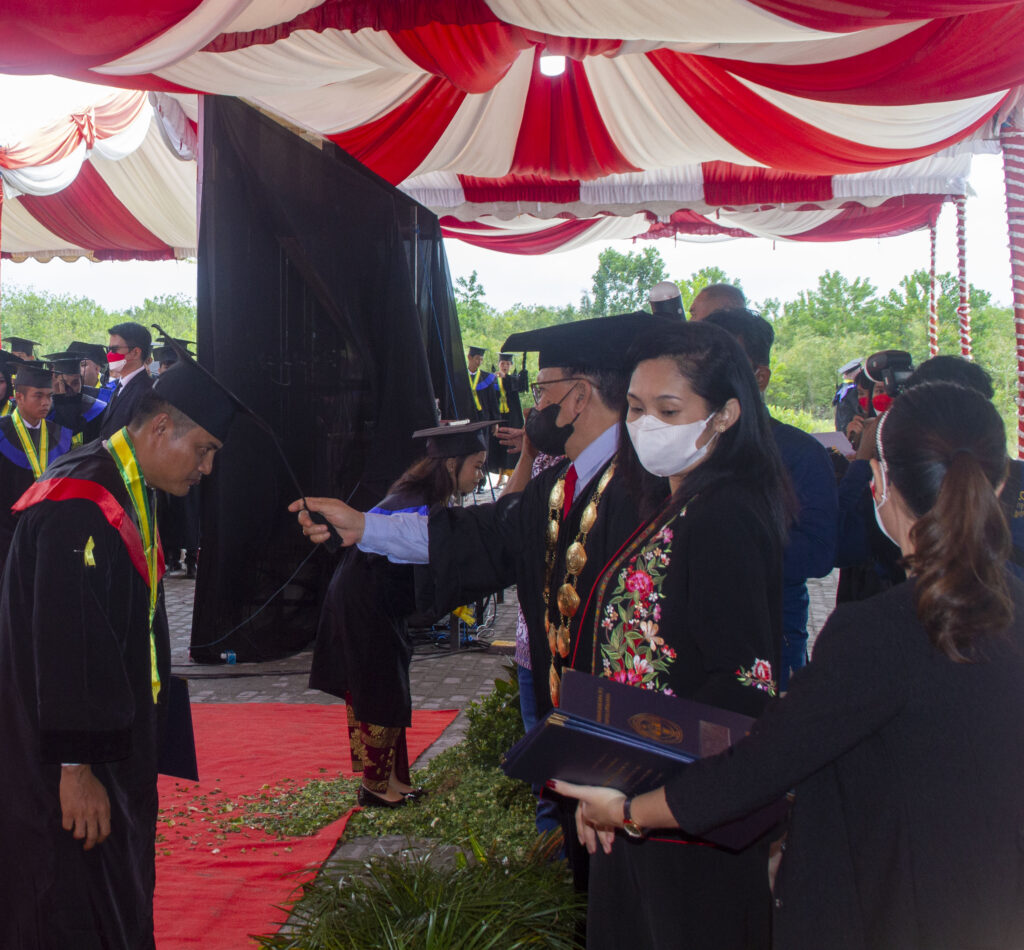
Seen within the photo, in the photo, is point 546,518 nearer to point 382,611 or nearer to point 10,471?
point 382,611

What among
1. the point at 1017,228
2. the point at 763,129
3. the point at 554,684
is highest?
the point at 763,129

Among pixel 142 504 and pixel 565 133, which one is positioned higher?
pixel 565 133

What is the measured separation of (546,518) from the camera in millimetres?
2256

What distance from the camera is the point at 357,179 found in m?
5.28

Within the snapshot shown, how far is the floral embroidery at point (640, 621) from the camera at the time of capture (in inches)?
65.9

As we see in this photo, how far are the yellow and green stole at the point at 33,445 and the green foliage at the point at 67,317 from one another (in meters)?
23.8

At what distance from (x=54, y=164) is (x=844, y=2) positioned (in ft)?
19.0

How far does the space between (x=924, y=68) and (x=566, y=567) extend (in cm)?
410

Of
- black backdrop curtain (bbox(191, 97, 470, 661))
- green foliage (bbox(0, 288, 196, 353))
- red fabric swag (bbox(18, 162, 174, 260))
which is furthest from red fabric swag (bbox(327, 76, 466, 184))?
green foliage (bbox(0, 288, 196, 353))

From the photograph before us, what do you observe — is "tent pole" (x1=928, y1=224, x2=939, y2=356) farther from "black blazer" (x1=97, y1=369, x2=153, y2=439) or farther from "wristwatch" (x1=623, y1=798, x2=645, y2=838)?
"wristwatch" (x1=623, y1=798, x2=645, y2=838)

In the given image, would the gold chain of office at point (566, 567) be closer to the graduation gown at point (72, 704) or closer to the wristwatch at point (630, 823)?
the wristwatch at point (630, 823)

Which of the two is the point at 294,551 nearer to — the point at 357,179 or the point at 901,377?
the point at 357,179

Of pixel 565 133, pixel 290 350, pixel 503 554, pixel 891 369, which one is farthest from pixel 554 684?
pixel 565 133

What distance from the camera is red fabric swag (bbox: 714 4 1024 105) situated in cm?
442
